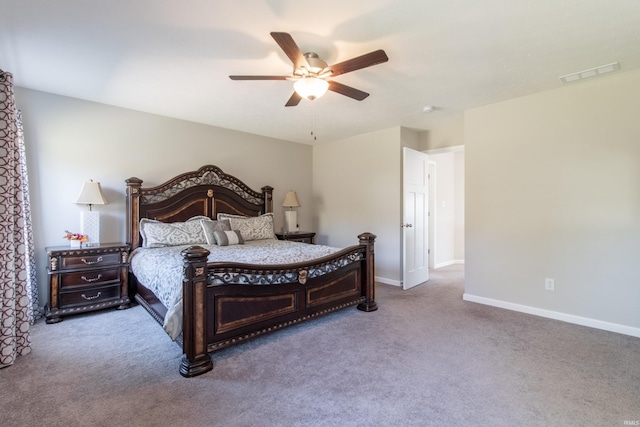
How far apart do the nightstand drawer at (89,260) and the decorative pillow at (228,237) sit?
3.66ft

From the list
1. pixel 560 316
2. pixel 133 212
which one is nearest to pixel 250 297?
pixel 133 212

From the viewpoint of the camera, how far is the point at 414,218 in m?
4.82

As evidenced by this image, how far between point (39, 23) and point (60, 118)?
1742 millimetres

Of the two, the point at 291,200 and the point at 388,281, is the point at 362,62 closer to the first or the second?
the point at 291,200

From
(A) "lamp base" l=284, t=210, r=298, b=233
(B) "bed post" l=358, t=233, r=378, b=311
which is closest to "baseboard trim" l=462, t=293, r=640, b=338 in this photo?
(B) "bed post" l=358, t=233, r=378, b=311

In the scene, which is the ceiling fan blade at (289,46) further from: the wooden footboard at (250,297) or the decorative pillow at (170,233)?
the decorative pillow at (170,233)

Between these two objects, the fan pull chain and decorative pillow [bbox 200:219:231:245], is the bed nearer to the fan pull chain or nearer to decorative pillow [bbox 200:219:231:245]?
decorative pillow [bbox 200:219:231:245]

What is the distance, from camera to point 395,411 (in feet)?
6.03

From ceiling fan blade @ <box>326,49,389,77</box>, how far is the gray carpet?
221 centimetres

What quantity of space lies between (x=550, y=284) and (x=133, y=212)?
4968 millimetres

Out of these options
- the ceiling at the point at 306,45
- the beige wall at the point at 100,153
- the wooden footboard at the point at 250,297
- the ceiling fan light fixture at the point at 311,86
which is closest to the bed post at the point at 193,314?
the wooden footboard at the point at 250,297

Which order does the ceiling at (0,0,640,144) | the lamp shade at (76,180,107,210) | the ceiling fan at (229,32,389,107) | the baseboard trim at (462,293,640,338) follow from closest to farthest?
the ceiling at (0,0,640,144) < the ceiling fan at (229,32,389,107) < the baseboard trim at (462,293,640,338) < the lamp shade at (76,180,107,210)

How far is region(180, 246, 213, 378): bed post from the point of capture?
7.24 feet

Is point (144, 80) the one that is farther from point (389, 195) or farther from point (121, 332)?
point (389, 195)
